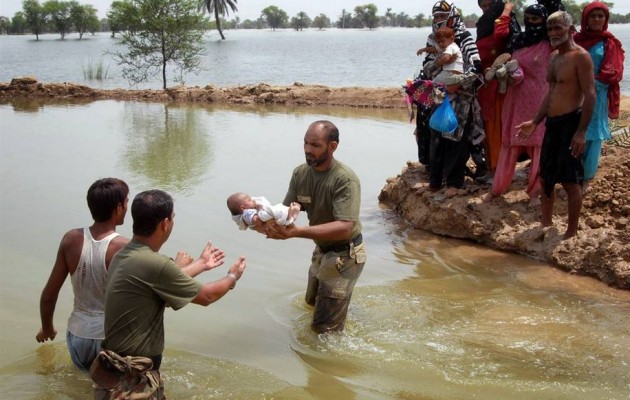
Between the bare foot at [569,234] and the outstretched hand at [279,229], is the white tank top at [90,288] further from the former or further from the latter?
the bare foot at [569,234]

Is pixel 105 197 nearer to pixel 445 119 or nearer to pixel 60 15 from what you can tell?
pixel 445 119

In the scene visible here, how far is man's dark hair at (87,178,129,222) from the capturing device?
140 inches

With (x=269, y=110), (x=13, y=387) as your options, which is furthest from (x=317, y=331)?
(x=269, y=110)

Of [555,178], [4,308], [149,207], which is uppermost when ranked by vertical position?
[149,207]

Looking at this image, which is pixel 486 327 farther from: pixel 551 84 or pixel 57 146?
pixel 57 146

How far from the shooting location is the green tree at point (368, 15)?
414 feet

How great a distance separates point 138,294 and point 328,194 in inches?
64.3

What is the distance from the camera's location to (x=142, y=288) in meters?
3.25

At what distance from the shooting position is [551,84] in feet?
20.7

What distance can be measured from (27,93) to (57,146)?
389 inches

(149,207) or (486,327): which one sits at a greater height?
(149,207)

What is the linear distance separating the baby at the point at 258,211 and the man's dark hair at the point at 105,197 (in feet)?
2.92

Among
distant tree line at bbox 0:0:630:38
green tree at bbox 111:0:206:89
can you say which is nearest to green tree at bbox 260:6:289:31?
distant tree line at bbox 0:0:630:38

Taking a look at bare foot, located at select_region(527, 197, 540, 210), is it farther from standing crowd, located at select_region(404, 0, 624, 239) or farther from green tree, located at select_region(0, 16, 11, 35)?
green tree, located at select_region(0, 16, 11, 35)
